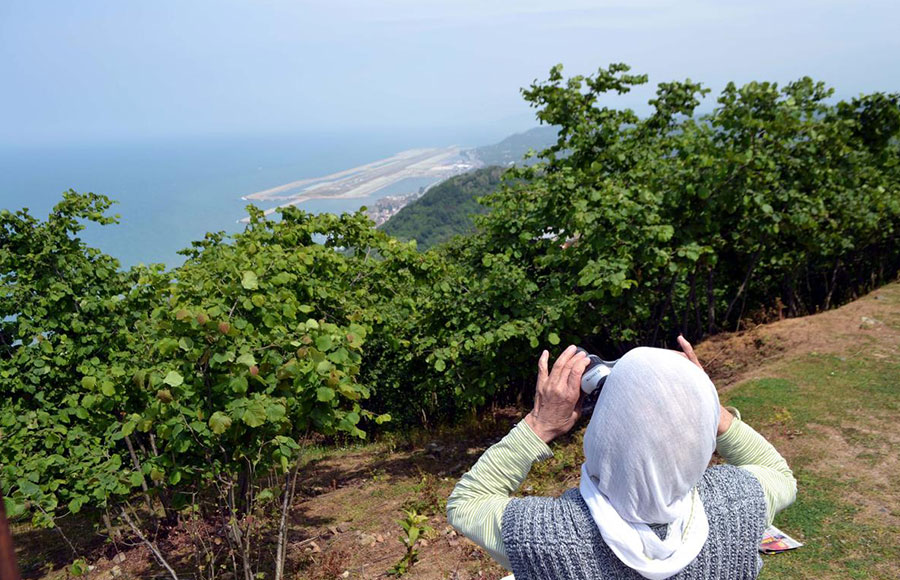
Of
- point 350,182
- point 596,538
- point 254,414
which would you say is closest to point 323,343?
point 254,414

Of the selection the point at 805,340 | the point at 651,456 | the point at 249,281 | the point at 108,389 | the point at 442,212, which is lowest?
the point at 442,212

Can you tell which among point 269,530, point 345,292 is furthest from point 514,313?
point 269,530

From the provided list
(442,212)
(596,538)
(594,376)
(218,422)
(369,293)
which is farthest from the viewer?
(442,212)

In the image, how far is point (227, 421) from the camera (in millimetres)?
3988

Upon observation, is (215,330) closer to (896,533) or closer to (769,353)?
(896,533)

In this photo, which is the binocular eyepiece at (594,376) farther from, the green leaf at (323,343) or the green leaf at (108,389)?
the green leaf at (108,389)

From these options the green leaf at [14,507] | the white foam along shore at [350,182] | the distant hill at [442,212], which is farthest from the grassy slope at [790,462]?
the white foam along shore at [350,182]

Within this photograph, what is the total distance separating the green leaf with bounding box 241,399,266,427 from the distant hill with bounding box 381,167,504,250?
65.8 meters

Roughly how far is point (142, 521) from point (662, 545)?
838 centimetres

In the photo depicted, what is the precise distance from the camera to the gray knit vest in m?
1.59

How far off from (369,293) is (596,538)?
23.8 feet

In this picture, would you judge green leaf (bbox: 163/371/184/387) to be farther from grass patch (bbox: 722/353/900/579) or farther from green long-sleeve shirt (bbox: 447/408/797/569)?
grass patch (bbox: 722/353/900/579)

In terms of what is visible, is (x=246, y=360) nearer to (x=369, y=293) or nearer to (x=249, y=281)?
(x=249, y=281)

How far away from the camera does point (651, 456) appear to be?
1489 mm
